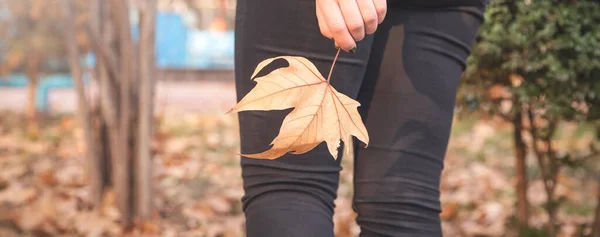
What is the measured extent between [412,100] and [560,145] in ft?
11.6

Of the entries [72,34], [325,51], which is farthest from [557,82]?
[72,34]

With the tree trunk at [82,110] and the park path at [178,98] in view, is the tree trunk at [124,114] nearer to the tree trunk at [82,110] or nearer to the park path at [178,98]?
the tree trunk at [82,110]

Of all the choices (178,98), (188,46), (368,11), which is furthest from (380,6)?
(188,46)

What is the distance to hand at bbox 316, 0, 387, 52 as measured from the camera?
0.68 metres

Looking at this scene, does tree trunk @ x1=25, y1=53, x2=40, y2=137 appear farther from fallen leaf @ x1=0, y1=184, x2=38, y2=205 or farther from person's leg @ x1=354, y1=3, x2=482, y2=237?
person's leg @ x1=354, y1=3, x2=482, y2=237

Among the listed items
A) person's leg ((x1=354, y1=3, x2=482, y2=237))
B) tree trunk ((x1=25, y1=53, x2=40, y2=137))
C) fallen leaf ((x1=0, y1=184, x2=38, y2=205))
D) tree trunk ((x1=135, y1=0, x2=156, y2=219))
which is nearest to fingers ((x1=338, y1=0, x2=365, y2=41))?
person's leg ((x1=354, y1=3, x2=482, y2=237))

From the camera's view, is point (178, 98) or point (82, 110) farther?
point (178, 98)

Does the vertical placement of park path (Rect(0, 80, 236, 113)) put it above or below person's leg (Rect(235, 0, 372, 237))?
above

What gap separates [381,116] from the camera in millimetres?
863

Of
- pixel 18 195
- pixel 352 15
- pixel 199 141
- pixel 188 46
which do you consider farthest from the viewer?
pixel 188 46

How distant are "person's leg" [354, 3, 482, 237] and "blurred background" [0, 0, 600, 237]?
614 millimetres

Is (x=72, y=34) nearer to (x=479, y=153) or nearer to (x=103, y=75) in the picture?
(x=103, y=75)

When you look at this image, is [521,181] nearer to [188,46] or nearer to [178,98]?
[178,98]

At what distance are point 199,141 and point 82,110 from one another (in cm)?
176
